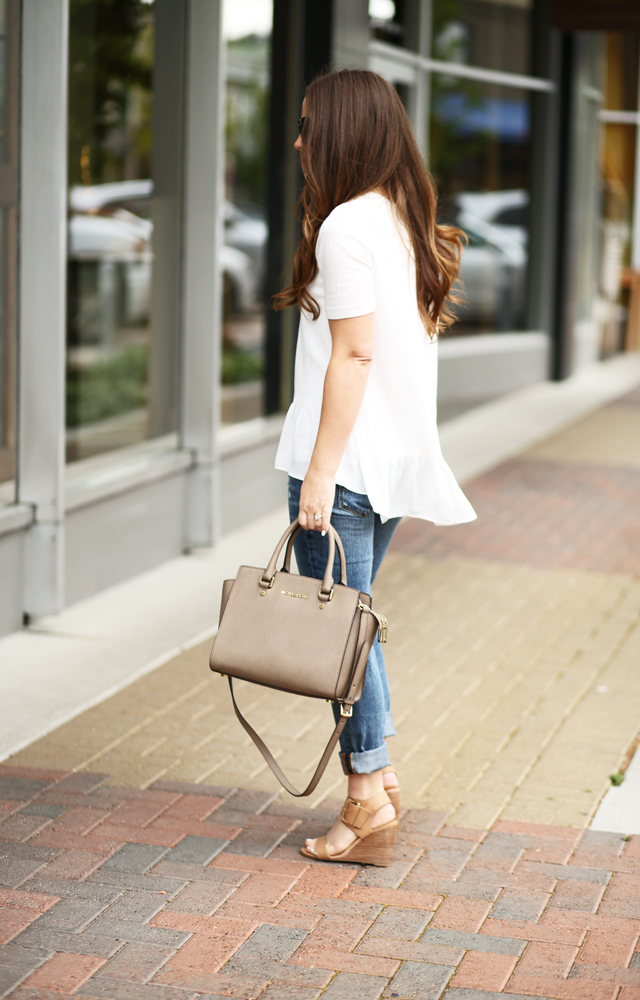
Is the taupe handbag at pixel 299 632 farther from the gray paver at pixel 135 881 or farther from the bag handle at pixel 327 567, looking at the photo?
the gray paver at pixel 135 881

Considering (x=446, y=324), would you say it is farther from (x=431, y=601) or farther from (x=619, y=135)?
(x=619, y=135)

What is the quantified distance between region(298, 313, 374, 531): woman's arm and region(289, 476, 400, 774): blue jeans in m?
0.12

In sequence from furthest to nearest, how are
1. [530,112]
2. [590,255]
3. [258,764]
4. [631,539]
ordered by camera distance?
[590,255] < [530,112] < [631,539] < [258,764]

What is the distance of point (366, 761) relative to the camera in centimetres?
353

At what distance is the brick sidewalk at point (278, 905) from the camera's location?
295 cm

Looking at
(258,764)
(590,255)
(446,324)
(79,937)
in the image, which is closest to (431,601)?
(258,764)

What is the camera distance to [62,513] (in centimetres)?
560

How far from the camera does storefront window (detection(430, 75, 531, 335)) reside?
Result: 13125 millimetres

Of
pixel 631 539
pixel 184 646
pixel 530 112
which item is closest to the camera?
pixel 184 646

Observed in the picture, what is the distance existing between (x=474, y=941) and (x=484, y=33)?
11733mm

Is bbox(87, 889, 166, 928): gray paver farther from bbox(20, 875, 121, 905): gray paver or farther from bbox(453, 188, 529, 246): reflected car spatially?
bbox(453, 188, 529, 246): reflected car

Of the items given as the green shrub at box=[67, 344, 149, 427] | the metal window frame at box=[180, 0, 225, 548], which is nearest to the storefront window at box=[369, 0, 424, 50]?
the green shrub at box=[67, 344, 149, 427]

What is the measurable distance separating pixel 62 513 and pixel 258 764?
71.4 inches

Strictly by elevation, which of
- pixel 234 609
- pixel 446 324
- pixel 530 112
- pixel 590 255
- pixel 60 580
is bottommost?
pixel 60 580
